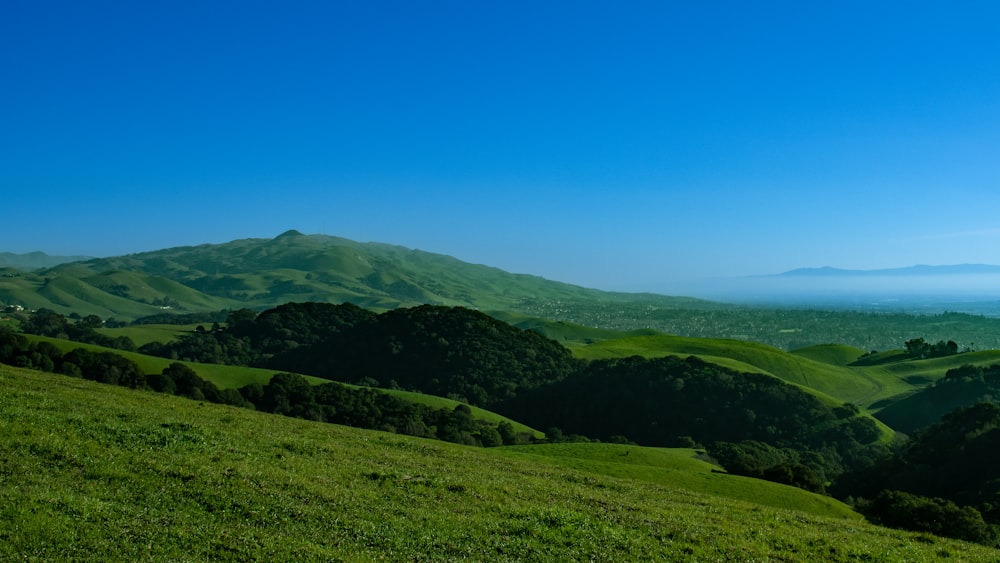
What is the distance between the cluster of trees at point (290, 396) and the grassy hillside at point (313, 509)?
31887mm

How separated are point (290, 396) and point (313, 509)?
182ft

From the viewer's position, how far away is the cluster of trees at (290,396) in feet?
187

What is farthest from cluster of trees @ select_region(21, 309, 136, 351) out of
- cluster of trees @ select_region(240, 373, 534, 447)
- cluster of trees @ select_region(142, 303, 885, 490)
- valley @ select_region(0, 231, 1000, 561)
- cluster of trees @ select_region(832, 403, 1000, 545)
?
cluster of trees @ select_region(832, 403, 1000, 545)

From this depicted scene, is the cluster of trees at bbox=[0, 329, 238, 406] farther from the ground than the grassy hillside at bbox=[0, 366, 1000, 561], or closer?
closer

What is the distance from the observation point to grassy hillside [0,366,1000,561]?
13.6 metres

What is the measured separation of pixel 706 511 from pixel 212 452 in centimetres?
1814

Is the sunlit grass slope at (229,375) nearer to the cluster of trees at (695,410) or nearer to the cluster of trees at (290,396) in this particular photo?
the cluster of trees at (290,396)

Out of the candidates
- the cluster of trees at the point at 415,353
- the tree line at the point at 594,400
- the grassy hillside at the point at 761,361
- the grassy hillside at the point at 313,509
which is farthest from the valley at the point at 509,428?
the grassy hillside at the point at 761,361

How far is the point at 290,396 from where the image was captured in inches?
2702

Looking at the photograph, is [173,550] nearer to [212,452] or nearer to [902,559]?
[212,452]

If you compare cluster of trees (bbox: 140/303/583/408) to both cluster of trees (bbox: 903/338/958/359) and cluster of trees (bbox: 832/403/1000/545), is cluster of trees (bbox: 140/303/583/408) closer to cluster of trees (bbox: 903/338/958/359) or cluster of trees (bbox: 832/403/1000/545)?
cluster of trees (bbox: 832/403/1000/545)

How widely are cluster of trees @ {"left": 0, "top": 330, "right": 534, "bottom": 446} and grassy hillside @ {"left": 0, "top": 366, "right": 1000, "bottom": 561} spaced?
31.9 m

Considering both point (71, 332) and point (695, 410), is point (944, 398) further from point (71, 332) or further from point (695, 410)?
point (71, 332)

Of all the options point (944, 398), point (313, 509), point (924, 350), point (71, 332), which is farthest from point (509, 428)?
point (924, 350)
